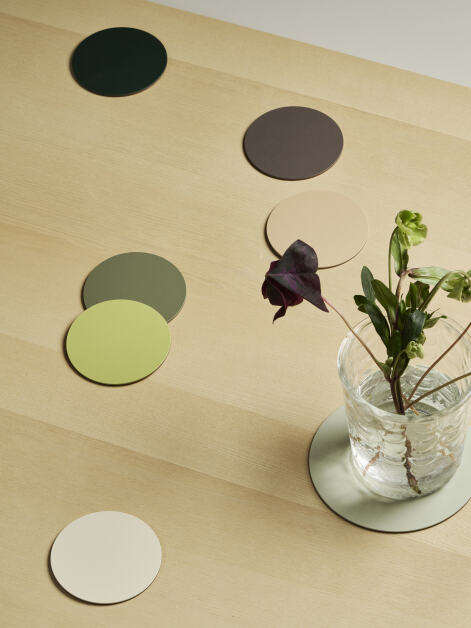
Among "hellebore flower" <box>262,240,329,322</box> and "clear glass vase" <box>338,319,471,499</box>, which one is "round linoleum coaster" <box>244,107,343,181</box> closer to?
"clear glass vase" <box>338,319,471,499</box>

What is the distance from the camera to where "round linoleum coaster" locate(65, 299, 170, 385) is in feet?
3.35

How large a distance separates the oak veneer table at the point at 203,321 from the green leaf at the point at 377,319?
0.22 metres

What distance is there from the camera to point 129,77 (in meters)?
1.32

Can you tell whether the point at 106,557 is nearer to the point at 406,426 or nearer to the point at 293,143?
the point at 406,426

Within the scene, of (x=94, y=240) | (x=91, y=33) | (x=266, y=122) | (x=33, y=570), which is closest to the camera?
(x=33, y=570)

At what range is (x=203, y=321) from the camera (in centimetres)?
106

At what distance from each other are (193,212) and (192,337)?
0.21 metres

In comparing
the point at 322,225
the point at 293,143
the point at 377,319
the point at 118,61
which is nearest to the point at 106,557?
the point at 377,319

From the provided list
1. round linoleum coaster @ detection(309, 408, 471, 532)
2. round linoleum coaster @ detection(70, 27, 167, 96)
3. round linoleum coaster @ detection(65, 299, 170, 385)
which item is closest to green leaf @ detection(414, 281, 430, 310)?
round linoleum coaster @ detection(309, 408, 471, 532)

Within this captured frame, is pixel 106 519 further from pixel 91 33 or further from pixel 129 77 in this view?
pixel 91 33

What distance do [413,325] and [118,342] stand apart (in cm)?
43

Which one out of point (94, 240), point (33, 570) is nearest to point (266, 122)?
point (94, 240)

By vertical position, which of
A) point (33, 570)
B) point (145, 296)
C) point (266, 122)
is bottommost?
point (33, 570)

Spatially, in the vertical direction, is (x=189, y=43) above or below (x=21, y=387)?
above
